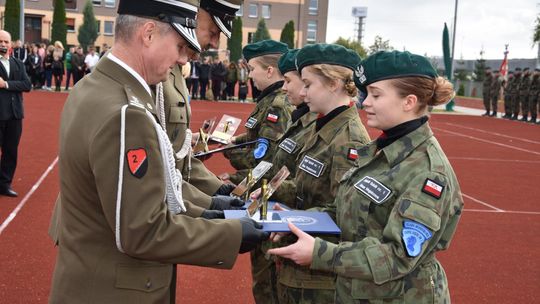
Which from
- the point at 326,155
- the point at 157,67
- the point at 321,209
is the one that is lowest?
the point at 321,209

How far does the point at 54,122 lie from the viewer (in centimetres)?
1555

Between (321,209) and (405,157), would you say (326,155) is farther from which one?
(405,157)

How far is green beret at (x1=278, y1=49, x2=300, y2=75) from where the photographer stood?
173 inches

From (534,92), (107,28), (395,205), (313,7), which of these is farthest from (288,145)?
(313,7)

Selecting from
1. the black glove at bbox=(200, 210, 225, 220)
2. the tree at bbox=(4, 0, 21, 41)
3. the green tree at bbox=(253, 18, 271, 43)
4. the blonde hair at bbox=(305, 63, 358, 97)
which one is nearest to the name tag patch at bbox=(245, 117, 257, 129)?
the blonde hair at bbox=(305, 63, 358, 97)

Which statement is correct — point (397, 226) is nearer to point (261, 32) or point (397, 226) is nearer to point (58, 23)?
point (58, 23)

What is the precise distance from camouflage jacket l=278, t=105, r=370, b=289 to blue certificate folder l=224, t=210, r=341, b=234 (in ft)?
1.65

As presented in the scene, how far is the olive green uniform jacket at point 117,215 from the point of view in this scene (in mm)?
2000

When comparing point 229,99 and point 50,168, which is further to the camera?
point 229,99

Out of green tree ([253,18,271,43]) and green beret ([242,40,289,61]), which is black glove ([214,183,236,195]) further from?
green tree ([253,18,271,43])

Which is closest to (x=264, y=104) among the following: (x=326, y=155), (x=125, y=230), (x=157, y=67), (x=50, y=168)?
(x=326, y=155)

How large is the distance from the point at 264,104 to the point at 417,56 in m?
2.32

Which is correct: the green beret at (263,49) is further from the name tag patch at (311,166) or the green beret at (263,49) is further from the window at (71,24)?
the window at (71,24)

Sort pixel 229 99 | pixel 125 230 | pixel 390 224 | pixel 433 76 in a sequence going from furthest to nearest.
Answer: pixel 229 99 < pixel 433 76 < pixel 390 224 < pixel 125 230
